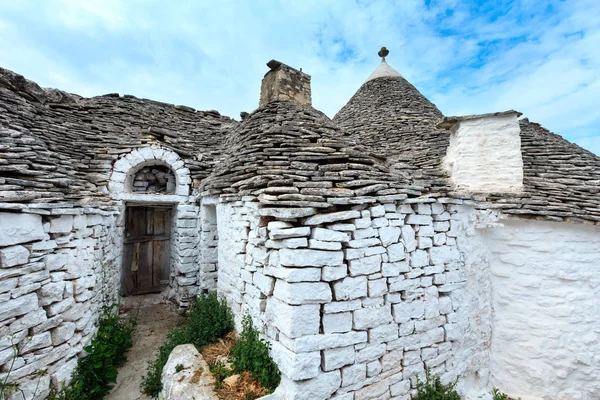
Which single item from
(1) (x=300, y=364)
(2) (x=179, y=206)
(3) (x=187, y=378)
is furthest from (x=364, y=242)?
(2) (x=179, y=206)

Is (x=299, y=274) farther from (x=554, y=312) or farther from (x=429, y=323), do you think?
(x=554, y=312)

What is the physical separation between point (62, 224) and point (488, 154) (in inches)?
246

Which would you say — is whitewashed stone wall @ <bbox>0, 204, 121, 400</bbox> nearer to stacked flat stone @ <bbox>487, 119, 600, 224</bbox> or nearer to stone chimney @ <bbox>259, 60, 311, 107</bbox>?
stone chimney @ <bbox>259, 60, 311, 107</bbox>

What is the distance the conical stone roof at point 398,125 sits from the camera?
5055 millimetres

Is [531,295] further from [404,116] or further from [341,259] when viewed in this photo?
[404,116]

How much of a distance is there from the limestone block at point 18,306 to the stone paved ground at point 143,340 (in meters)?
1.59

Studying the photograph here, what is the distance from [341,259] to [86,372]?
3693mm

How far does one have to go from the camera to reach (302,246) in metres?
2.56

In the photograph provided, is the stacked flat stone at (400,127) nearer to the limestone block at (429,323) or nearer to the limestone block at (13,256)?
the limestone block at (429,323)

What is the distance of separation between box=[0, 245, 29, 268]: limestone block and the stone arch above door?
2511 mm

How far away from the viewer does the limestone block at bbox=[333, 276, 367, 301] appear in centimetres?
264

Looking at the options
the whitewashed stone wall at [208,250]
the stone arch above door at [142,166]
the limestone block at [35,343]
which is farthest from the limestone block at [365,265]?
the stone arch above door at [142,166]

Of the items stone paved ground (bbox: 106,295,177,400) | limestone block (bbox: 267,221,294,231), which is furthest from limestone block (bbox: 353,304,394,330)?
stone paved ground (bbox: 106,295,177,400)

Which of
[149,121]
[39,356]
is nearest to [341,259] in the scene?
[39,356]
